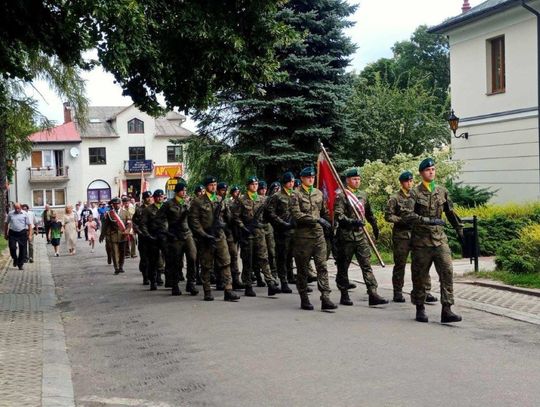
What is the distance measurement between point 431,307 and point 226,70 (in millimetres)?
6615

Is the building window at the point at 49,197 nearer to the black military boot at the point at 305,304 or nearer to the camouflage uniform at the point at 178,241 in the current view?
the camouflage uniform at the point at 178,241

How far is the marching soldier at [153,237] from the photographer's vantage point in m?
14.9

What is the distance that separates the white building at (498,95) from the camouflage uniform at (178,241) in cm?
1245

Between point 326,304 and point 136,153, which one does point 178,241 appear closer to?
point 326,304

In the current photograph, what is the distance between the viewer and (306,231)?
1120 centimetres

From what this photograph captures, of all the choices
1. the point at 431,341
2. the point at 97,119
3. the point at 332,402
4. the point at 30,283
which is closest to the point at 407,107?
the point at 30,283

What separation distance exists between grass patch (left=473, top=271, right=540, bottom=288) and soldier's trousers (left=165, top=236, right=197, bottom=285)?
5.08 metres

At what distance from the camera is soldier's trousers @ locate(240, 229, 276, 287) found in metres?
12.9

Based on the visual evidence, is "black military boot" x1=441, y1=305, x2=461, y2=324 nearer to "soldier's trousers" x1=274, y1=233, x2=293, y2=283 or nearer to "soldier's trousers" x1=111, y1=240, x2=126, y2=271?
"soldier's trousers" x1=274, y1=233, x2=293, y2=283

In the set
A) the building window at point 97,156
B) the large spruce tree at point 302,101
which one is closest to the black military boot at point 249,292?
the large spruce tree at point 302,101

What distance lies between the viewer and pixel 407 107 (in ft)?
101

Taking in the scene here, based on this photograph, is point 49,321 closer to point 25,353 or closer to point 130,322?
point 130,322

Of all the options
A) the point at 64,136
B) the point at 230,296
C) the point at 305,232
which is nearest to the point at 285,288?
the point at 230,296

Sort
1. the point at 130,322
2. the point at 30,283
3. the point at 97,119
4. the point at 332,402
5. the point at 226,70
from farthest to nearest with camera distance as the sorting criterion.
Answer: the point at 97,119, the point at 30,283, the point at 226,70, the point at 130,322, the point at 332,402
